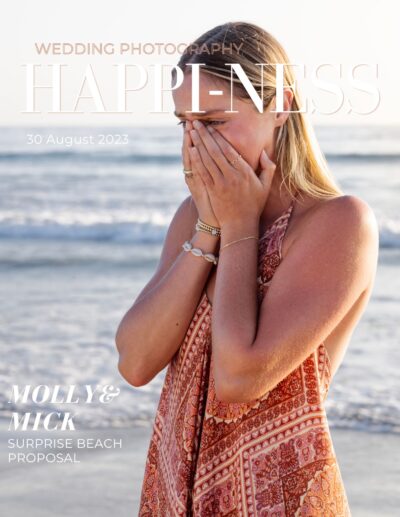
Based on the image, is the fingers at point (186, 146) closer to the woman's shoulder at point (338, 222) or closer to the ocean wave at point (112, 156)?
the woman's shoulder at point (338, 222)

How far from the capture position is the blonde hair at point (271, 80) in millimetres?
2492

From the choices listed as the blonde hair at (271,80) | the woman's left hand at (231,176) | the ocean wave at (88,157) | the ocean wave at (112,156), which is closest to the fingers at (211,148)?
the woman's left hand at (231,176)

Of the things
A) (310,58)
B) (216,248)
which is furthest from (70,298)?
(310,58)

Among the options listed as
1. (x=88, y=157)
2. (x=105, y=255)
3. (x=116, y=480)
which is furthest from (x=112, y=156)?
(x=116, y=480)

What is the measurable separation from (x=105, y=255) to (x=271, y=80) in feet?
35.7

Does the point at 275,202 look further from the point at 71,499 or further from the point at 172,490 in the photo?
the point at 71,499

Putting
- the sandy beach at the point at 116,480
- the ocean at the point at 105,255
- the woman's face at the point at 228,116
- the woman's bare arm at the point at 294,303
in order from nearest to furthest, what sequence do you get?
the woman's bare arm at the point at 294,303 → the woman's face at the point at 228,116 → the sandy beach at the point at 116,480 → the ocean at the point at 105,255

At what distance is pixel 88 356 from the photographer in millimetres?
7836

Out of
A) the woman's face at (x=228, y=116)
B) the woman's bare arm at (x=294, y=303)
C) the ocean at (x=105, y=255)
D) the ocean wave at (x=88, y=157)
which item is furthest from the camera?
the ocean wave at (x=88, y=157)

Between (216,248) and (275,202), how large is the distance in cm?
16

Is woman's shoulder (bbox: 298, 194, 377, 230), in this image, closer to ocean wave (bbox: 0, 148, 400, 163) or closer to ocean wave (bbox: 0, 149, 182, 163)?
ocean wave (bbox: 0, 149, 182, 163)

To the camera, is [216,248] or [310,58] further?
[310,58]

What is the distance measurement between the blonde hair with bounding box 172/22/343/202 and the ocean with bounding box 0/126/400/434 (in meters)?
3.73

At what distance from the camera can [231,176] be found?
8.12 feet
